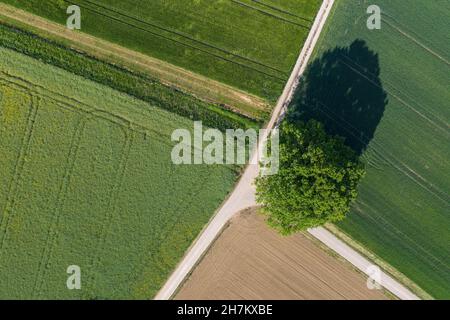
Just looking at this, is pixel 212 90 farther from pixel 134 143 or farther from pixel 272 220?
pixel 272 220

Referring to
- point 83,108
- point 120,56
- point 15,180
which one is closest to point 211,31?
point 120,56

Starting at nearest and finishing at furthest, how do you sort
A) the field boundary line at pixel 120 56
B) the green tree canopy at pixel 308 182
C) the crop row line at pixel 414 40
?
the green tree canopy at pixel 308 182 → the crop row line at pixel 414 40 → the field boundary line at pixel 120 56

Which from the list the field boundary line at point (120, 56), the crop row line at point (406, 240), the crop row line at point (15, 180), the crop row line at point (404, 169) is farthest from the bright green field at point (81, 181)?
the crop row line at point (406, 240)

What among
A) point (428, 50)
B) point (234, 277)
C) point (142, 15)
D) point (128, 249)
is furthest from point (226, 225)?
point (428, 50)

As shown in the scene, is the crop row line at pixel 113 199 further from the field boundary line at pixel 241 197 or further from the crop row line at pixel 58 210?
the field boundary line at pixel 241 197

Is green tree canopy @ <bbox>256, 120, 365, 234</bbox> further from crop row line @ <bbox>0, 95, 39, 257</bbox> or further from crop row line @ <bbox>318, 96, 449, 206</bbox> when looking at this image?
crop row line @ <bbox>0, 95, 39, 257</bbox>

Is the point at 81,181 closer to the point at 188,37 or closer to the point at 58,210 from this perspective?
the point at 58,210

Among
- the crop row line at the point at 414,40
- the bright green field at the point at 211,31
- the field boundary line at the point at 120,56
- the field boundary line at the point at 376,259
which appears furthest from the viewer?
the field boundary line at the point at 120,56

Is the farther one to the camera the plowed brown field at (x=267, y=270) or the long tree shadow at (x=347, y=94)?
the plowed brown field at (x=267, y=270)
